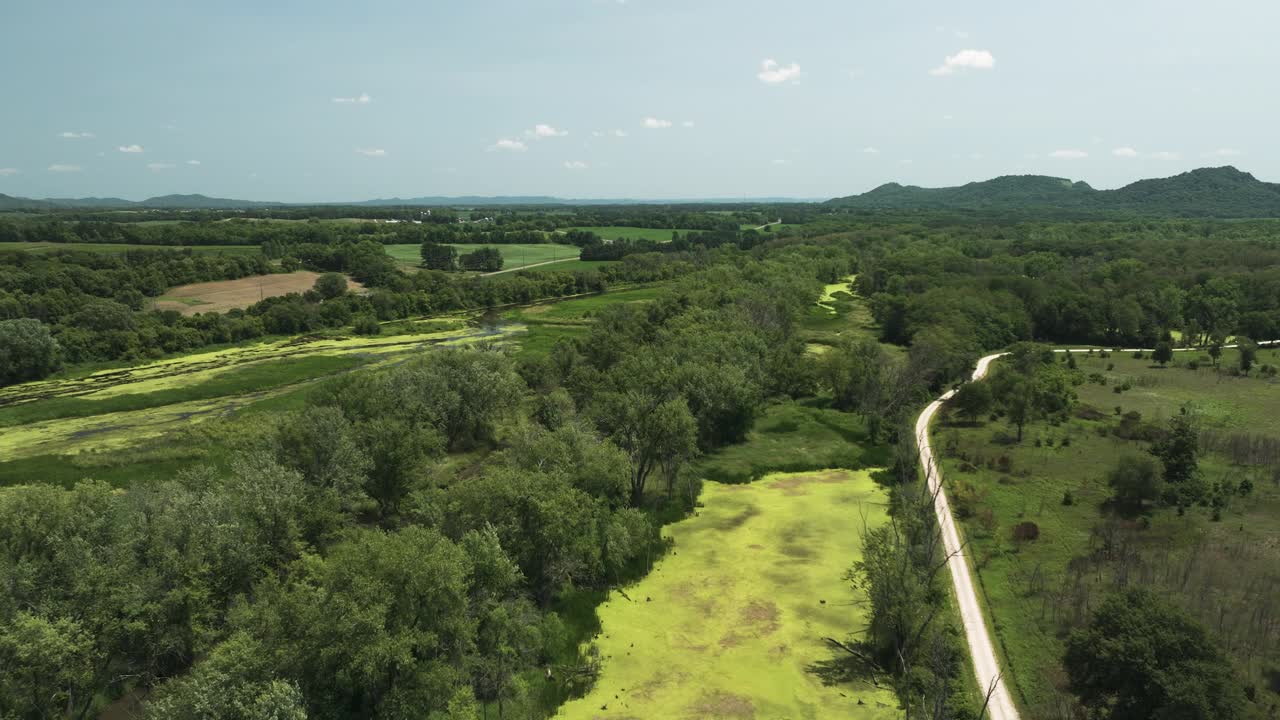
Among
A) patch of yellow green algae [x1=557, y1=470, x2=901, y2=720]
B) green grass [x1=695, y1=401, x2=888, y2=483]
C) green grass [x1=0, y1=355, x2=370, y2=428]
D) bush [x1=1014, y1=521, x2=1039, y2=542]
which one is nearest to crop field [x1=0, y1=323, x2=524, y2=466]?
green grass [x1=0, y1=355, x2=370, y2=428]

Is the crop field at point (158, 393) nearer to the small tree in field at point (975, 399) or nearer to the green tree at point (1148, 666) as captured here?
the small tree in field at point (975, 399)

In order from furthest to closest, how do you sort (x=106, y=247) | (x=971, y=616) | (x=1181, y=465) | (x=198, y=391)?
1. (x=106, y=247)
2. (x=198, y=391)
3. (x=1181, y=465)
4. (x=971, y=616)

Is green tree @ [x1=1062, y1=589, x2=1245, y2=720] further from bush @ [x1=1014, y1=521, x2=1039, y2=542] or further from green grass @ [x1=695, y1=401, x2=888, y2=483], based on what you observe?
green grass @ [x1=695, y1=401, x2=888, y2=483]

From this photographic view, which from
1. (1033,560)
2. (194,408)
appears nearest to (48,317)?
(194,408)

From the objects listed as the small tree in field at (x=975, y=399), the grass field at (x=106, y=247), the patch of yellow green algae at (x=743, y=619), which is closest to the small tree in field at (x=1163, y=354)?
the small tree in field at (x=975, y=399)

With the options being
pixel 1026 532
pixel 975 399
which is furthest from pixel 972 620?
pixel 975 399

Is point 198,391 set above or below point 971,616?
above

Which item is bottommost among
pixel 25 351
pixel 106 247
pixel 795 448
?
pixel 795 448

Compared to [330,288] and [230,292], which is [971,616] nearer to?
[330,288]
